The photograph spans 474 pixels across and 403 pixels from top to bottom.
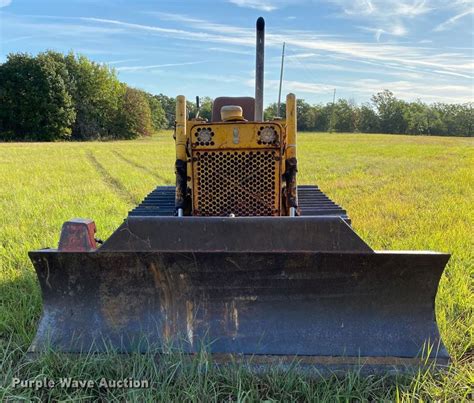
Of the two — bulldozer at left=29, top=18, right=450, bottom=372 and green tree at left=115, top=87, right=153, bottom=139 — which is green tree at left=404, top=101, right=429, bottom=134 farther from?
bulldozer at left=29, top=18, right=450, bottom=372

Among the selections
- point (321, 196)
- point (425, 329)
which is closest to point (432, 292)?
point (425, 329)

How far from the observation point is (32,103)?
47312mm

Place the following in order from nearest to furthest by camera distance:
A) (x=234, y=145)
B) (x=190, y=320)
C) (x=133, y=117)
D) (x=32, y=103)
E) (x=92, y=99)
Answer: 1. (x=190, y=320)
2. (x=234, y=145)
3. (x=32, y=103)
4. (x=92, y=99)
5. (x=133, y=117)

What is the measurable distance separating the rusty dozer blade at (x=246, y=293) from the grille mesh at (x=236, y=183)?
2.66 ft

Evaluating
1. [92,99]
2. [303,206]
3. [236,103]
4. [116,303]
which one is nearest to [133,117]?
[92,99]

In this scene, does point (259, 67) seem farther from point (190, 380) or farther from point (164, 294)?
point (190, 380)

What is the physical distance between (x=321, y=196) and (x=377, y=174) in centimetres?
864

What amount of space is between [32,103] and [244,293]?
51.0m

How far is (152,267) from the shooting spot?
2.86m

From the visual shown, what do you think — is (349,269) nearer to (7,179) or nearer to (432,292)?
(432,292)

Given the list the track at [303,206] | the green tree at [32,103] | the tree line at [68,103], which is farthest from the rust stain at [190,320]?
the green tree at [32,103]

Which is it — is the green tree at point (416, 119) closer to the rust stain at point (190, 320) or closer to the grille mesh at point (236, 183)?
the grille mesh at point (236, 183)

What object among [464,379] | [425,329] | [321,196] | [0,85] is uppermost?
[0,85]

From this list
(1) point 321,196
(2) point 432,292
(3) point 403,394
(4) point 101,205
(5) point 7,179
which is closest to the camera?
(3) point 403,394
